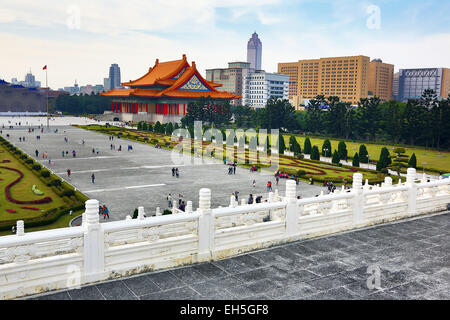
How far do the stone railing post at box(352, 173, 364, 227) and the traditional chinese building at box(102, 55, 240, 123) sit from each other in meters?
77.8

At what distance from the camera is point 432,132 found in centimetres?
6166

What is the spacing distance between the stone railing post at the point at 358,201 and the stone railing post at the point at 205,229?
17.0 ft

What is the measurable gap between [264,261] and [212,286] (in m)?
1.90

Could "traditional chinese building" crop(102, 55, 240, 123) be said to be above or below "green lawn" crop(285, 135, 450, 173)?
above

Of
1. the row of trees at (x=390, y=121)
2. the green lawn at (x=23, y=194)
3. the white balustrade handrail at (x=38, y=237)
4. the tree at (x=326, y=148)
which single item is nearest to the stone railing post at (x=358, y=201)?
the white balustrade handrail at (x=38, y=237)

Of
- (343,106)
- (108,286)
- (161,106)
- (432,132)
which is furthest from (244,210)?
(161,106)

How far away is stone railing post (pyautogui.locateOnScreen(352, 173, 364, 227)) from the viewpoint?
13055mm

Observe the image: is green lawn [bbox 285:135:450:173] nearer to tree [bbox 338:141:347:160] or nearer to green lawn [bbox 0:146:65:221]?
tree [bbox 338:141:347:160]

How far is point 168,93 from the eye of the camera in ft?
305


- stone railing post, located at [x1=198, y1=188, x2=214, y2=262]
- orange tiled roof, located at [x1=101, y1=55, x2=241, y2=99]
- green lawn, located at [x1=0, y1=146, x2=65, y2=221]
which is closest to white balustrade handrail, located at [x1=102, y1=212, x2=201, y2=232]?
stone railing post, located at [x1=198, y1=188, x2=214, y2=262]

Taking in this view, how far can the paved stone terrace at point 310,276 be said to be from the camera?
825 centimetres

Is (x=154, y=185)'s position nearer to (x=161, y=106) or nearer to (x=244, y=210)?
(x=244, y=210)

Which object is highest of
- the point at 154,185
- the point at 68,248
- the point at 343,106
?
the point at 343,106

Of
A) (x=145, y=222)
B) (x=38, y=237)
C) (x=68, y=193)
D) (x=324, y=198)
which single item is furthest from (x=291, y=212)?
(x=68, y=193)
